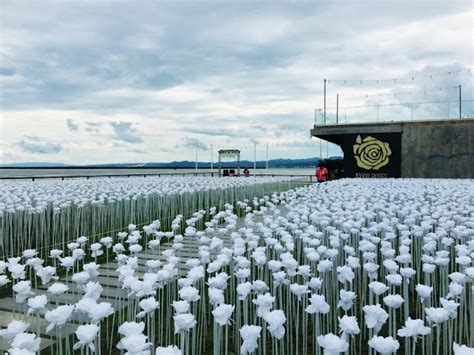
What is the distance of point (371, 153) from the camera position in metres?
37.1

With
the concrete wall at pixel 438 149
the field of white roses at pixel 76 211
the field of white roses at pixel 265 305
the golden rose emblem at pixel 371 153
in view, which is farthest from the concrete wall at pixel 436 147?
the field of white roses at pixel 265 305

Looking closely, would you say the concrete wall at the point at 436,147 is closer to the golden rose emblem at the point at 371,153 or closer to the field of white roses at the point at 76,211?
the golden rose emblem at the point at 371,153

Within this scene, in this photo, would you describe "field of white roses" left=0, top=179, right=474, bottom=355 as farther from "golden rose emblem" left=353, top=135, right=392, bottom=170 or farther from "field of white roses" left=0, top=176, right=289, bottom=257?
"golden rose emblem" left=353, top=135, right=392, bottom=170

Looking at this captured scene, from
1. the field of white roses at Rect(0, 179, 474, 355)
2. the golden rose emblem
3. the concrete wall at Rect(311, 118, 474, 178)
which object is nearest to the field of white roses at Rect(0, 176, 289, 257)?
the field of white roses at Rect(0, 179, 474, 355)

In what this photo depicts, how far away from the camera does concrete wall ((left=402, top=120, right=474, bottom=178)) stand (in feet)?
111

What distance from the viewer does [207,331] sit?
24.2 feet

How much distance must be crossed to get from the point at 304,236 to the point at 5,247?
34.1 feet

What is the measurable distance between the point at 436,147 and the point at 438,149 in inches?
8.8

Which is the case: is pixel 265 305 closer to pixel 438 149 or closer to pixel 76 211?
pixel 76 211

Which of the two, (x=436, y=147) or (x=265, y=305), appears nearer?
(x=265, y=305)

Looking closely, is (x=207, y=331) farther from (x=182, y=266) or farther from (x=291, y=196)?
(x=291, y=196)

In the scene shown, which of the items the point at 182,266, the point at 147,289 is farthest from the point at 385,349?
the point at 182,266

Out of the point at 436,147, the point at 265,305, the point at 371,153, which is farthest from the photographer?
the point at 371,153

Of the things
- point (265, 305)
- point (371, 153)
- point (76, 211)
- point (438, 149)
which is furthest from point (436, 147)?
point (265, 305)
